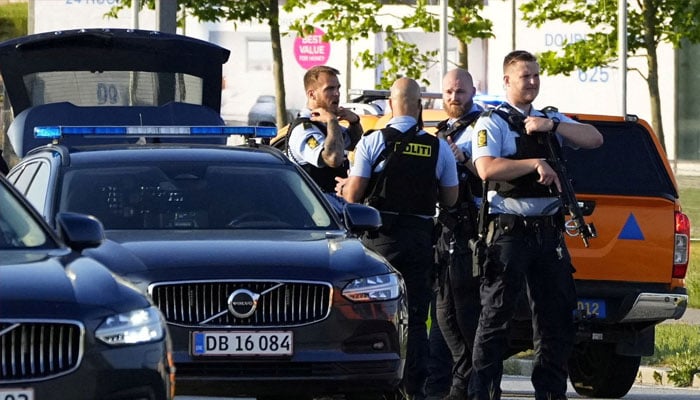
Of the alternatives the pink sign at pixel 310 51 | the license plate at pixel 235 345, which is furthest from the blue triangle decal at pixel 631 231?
the pink sign at pixel 310 51

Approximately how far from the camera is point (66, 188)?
9156mm

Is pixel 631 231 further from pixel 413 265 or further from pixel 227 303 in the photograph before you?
pixel 227 303

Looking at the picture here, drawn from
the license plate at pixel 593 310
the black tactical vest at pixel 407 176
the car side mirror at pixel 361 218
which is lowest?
the license plate at pixel 593 310

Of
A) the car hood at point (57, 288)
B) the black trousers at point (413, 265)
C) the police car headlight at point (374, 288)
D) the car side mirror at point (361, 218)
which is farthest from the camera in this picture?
the black trousers at point (413, 265)

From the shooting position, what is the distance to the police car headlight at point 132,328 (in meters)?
6.24

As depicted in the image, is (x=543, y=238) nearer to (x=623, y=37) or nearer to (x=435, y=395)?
(x=435, y=395)

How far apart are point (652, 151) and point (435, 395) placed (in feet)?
6.95

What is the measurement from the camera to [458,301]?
10.0 m

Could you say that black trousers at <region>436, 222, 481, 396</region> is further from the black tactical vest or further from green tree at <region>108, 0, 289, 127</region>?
green tree at <region>108, 0, 289, 127</region>

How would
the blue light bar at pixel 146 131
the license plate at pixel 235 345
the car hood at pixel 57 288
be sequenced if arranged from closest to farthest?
the car hood at pixel 57 288
the license plate at pixel 235 345
the blue light bar at pixel 146 131

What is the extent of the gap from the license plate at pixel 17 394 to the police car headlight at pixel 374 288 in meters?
2.45

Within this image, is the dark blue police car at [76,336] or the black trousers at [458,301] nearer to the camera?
the dark blue police car at [76,336]

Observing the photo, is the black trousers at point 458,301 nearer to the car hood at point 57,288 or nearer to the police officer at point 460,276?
the police officer at point 460,276

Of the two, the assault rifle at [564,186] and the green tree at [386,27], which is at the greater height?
the green tree at [386,27]
